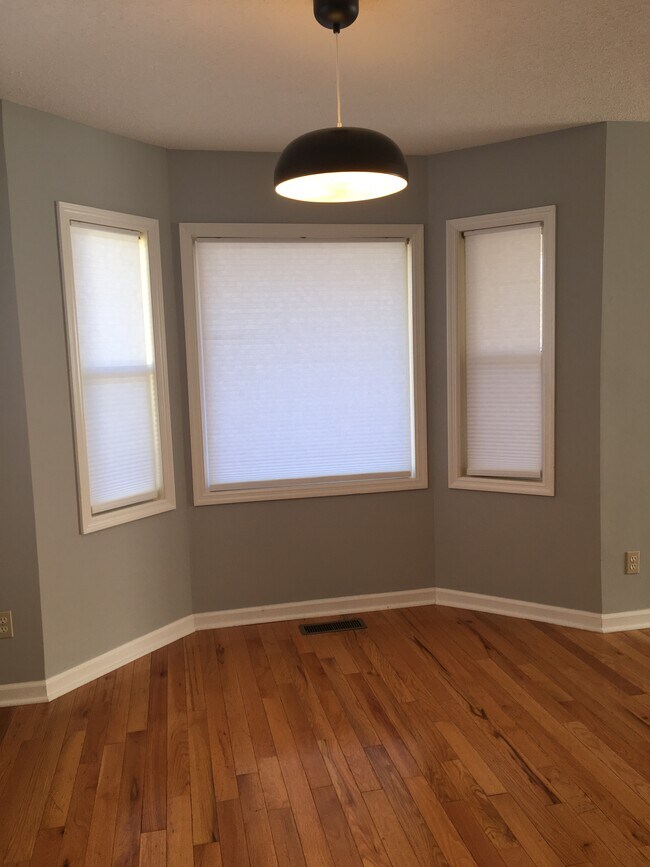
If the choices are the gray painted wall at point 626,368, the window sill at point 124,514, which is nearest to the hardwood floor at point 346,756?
the gray painted wall at point 626,368

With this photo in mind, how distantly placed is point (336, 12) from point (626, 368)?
2437mm

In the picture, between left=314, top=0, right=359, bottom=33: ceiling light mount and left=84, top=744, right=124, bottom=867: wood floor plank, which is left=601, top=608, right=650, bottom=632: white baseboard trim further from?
left=314, top=0, right=359, bottom=33: ceiling light mount

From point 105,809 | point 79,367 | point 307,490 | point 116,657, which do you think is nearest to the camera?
point 105,809

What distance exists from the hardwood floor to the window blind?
3.27ft

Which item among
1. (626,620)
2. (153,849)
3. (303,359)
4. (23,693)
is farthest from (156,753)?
(626,620)

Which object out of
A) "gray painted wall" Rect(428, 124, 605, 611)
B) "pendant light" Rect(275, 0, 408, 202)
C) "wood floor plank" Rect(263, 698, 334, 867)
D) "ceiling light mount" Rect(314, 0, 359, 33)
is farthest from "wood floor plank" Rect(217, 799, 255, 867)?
"ceiling light mount" Rect(314, 0, 359, 33)

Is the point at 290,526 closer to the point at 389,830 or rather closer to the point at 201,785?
the point at 201,785

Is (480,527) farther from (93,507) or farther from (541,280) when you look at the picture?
(93,507)

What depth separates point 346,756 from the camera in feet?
9.34

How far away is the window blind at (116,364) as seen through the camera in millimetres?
3596

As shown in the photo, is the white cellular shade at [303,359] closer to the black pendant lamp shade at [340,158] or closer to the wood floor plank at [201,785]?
the wood floor plank at [201,785]

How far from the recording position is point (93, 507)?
3.66 m

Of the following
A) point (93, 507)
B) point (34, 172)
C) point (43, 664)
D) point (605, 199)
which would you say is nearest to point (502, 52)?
point (605, 199)

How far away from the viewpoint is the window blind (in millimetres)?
3596
